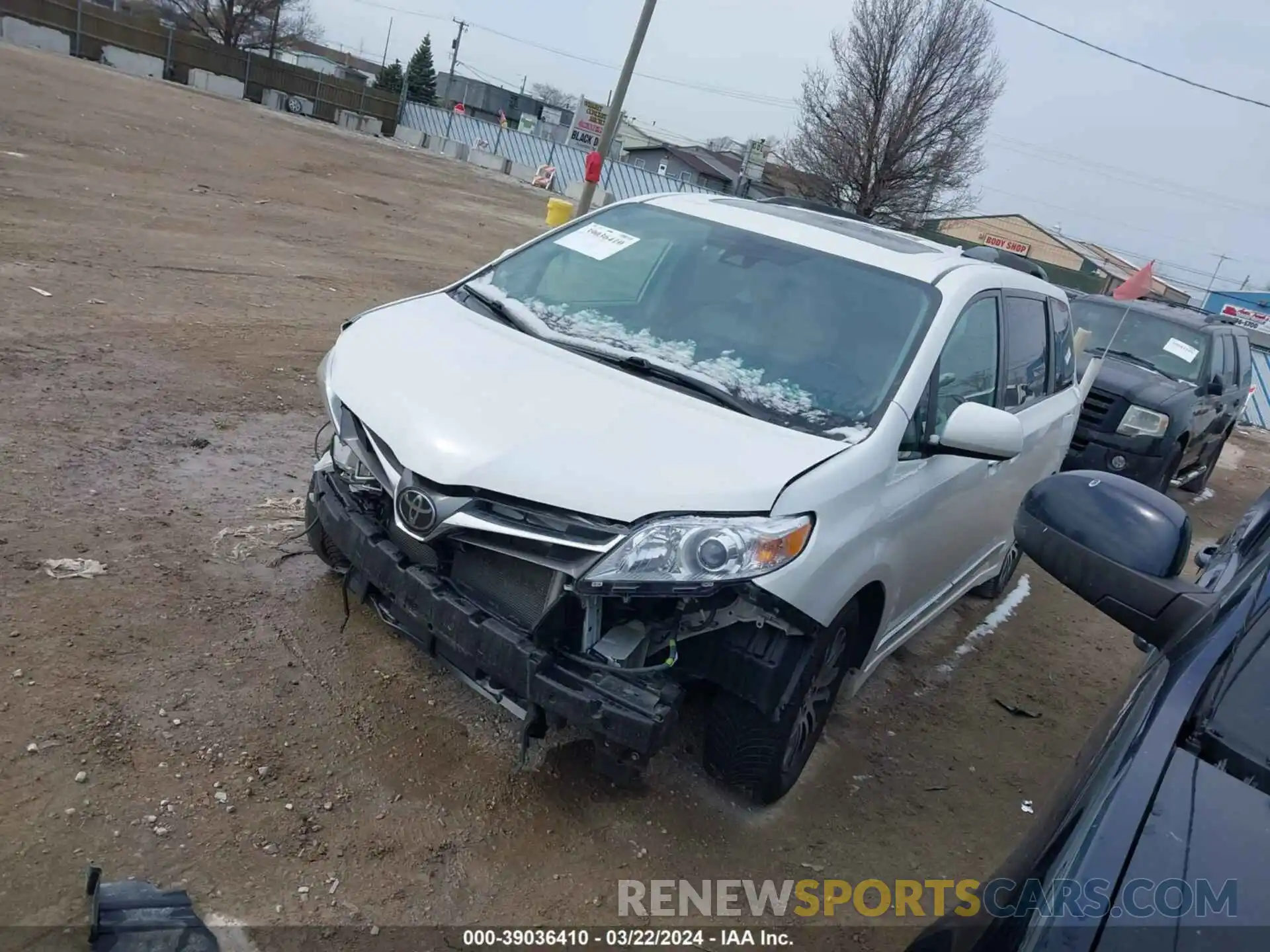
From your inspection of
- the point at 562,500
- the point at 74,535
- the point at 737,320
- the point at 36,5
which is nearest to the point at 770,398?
the point at 737,320

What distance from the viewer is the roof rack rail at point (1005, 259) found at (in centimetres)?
509

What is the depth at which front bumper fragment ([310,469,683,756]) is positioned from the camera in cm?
262

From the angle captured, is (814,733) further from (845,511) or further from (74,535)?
(74,535)

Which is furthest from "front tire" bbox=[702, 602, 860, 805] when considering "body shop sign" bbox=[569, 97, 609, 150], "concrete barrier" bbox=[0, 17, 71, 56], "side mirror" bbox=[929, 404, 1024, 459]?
"body shop sign" bbox=[569, 97, 609, 150]

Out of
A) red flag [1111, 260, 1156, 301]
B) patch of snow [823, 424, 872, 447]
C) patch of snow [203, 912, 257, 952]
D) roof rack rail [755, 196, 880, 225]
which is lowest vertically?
patch of snow [203, 912, 257, 952]

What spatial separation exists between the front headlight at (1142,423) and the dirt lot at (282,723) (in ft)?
6.85

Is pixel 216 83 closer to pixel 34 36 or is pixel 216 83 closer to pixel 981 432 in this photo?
pixel 34 36

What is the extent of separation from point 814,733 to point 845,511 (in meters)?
0.99

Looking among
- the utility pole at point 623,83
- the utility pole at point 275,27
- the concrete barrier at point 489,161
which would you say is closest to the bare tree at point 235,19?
the utility pole at point 275,27

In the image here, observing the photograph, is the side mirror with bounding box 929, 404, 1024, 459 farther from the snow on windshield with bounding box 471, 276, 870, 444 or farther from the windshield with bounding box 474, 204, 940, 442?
the snow on windshield with bounding box 471, 276, 870, 444

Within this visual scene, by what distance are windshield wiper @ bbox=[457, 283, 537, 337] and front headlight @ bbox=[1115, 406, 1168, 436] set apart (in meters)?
6.47

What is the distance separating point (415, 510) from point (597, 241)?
1.85m

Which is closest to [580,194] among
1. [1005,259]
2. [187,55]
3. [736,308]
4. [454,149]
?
[454,149]

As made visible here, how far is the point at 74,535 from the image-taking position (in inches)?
153
